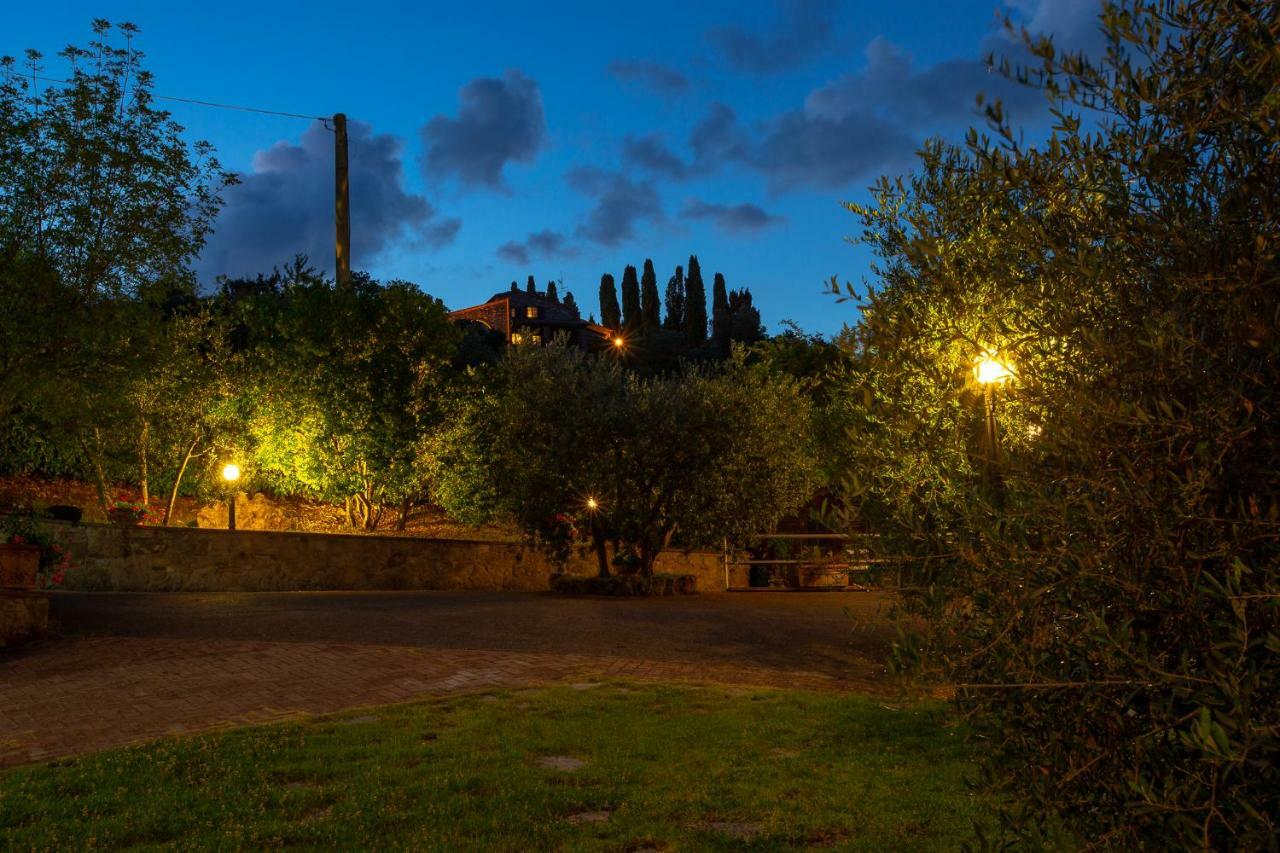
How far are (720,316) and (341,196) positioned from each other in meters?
59.1

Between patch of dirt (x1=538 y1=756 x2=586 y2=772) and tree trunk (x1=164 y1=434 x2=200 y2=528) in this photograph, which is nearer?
patch of dirt (x1=538 y1=756 x2=586 y2=772)

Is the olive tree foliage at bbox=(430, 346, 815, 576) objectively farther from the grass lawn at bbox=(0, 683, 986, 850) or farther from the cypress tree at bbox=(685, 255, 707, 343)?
the cypress tree at bbox=(685, 255, 707, 343)

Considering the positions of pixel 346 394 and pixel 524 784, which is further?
pixel 346 394

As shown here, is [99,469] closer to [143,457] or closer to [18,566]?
[143,457]

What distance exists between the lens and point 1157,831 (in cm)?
220

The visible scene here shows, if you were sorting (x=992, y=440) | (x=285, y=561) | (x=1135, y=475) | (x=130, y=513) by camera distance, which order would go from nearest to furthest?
(x=1135, y=475) → (x=992, y=440) → (x=285, y=561) → (x=130, y=513)

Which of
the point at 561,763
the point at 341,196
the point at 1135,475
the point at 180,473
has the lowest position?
the point at 561,763

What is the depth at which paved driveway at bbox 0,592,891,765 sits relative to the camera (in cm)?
749

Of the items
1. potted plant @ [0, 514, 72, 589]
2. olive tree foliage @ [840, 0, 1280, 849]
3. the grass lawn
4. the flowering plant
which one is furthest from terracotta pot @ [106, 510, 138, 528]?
olive tree foliage @ [840, 0, 1280, 849]

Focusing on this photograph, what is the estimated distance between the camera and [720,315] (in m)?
79.6

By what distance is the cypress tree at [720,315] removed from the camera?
69312 mm

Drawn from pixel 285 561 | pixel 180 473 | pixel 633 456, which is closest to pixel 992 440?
pixel 633 456

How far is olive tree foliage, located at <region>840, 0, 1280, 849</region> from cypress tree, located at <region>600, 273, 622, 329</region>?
8641 centimetres

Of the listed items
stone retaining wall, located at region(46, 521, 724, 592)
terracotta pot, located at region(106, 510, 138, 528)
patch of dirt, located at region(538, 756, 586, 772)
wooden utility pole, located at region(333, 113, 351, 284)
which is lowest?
patch of dirt, located at region(538, 756, 586, 772)
